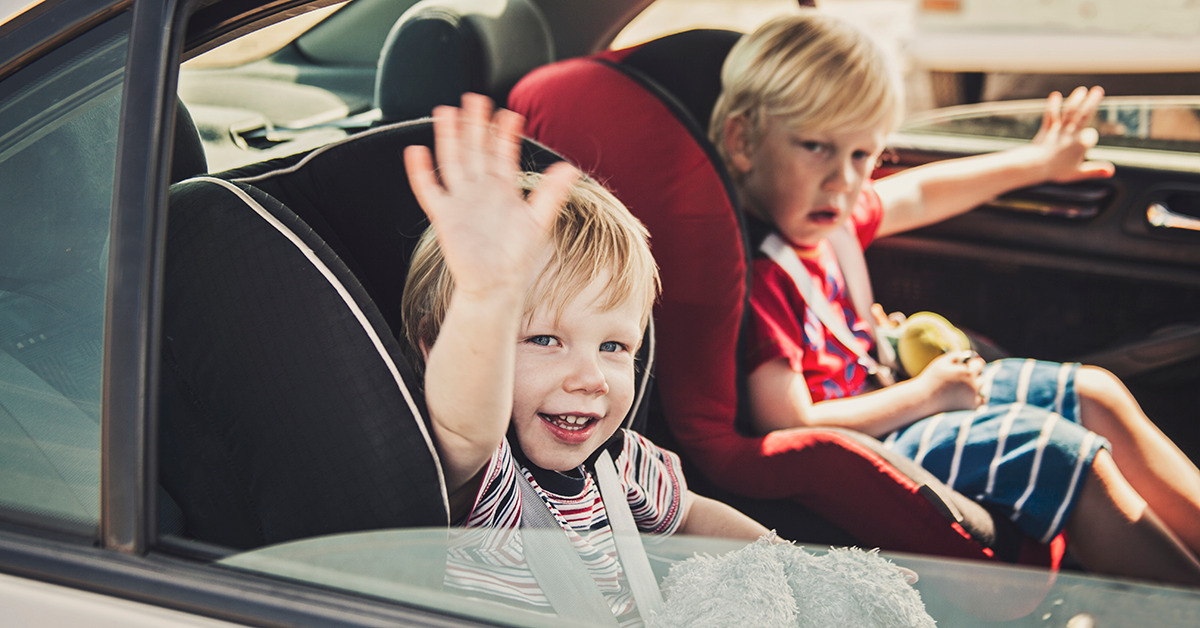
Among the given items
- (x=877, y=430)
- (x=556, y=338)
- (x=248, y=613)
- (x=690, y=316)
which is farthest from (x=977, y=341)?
(x=248, y=613)

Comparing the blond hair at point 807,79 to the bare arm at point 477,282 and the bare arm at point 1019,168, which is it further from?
the bare arm at point 477,282

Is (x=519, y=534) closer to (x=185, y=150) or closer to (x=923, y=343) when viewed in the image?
(x=185, y=150)

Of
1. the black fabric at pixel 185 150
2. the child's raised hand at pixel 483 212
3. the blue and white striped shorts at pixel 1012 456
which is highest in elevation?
the black fabric at pixel 185 150

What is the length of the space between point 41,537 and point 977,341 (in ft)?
5.76

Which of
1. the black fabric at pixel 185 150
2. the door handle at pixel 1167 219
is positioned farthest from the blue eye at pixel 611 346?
the door handle at pixel 1167 219

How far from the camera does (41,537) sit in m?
0.85

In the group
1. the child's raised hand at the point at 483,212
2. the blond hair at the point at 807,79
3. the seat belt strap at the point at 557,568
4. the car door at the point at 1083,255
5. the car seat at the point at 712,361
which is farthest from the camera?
the car door at the point at 1083,255

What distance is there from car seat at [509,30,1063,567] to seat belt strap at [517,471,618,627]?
334 mm

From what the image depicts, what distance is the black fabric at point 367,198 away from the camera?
0.97 m

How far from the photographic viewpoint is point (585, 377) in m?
0.92

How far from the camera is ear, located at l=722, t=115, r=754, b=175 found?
152 cm

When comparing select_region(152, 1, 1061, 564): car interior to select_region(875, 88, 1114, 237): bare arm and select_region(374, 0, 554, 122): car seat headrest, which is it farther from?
select_region(875, 88, 1114, 237): bare arm

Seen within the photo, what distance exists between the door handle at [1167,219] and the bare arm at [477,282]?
5.92 feet

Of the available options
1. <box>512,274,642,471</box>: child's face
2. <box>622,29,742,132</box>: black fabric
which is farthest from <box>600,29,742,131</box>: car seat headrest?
<box>512,274,642,471</box>: child's face
